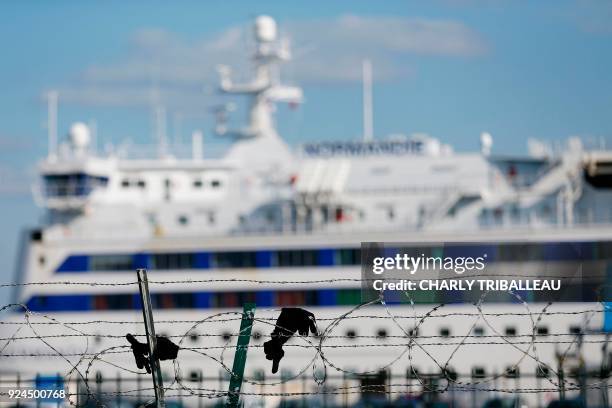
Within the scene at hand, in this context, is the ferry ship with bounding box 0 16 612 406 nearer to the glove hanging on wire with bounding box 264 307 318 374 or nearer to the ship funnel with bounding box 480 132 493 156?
the ship funnel with bounding box 480 132 493 156

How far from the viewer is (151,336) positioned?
10805 mm

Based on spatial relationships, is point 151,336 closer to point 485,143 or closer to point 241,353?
point 241,353

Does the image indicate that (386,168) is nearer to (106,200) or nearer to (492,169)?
(492,169)

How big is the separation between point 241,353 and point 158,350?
0.71m

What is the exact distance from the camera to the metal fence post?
35.1 ft

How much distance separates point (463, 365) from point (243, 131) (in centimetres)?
1203

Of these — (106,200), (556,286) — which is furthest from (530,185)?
(556,286)

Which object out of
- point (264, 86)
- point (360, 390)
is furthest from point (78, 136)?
point (360, 390)

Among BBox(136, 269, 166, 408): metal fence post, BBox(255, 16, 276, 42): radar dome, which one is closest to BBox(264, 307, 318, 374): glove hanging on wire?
BBox(136, 269, 166, 408): metal fence post

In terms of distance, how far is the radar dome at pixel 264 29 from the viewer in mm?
46750

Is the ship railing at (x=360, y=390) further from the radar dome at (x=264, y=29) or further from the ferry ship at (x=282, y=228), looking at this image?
the radar dome at (x=264, y=29)

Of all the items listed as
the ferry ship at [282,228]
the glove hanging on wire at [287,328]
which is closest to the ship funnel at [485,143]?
the ferry ship at [282,228]

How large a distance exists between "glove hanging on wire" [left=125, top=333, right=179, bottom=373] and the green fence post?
1.75 feet

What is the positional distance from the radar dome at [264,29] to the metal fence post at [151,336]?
120ft
